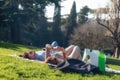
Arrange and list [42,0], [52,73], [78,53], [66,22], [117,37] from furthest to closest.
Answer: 1. [66,22]
2. [117,37]
3. [42,0]
4. [78,53]
5. [52,73]

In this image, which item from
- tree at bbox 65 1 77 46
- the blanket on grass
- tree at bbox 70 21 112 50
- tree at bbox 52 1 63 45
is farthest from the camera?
tree at bbox 65 1 77 46

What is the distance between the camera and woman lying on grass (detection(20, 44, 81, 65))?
1099cm

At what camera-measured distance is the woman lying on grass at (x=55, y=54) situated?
1099cm

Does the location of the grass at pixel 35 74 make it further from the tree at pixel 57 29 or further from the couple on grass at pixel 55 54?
the tree at pixel 57 29

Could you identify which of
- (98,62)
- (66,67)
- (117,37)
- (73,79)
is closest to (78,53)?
(98,62)

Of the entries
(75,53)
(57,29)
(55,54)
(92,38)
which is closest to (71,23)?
(57,29)

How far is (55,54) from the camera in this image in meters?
11.6

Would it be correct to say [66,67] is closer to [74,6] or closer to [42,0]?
[42,0]

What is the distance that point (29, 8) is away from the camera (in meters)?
34.9

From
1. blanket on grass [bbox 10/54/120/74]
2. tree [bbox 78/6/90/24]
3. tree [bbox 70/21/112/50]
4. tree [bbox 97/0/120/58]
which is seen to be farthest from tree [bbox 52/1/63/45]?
blanket on grass [bbox 10/54/120/74]

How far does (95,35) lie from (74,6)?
698 inches

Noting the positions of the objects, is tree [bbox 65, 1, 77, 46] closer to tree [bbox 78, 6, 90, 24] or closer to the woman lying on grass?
tree [bbox 78, 6, 90, 24]

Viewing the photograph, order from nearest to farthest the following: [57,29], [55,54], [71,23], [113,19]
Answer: [55,54] → [113,19] → [57,29] → [71,23]

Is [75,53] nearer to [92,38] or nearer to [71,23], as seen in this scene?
[92,38]
